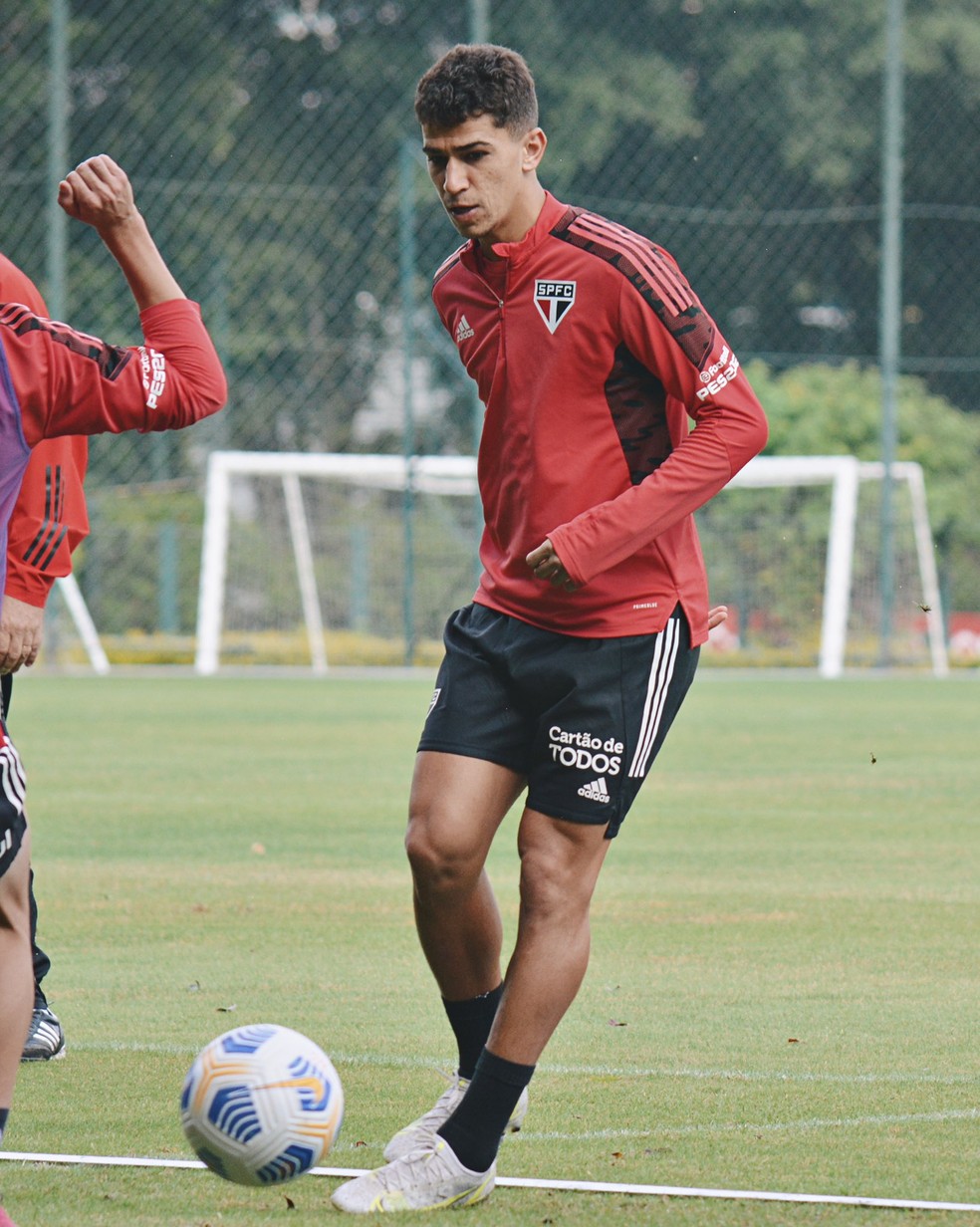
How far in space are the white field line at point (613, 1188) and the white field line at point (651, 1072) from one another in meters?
0.90

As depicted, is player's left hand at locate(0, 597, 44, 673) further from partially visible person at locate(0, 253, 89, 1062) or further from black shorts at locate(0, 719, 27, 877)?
black shorts at locate(0, 719, 27, 877)

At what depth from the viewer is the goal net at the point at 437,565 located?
77.3 ft

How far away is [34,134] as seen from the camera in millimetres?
26438

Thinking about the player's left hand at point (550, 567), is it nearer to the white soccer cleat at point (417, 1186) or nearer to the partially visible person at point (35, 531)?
the white soccer cleat at point (417, 1186)

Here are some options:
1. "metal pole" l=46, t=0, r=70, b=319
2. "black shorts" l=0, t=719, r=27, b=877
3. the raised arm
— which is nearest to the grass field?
"black shorts" l=0, t=719, r=27, b=877

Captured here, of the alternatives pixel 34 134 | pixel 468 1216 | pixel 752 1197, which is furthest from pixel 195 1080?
pixel 34 134

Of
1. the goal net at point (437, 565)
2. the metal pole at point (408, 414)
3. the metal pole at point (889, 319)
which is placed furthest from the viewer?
the goal net at point (437, 565)

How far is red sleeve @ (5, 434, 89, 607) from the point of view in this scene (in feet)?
15.4

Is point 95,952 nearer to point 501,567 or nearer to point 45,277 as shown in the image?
point 501,567

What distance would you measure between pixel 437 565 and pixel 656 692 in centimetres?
2020

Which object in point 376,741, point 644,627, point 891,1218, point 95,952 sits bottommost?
point 376,741

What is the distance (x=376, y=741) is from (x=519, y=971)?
10315mm

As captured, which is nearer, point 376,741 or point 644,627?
point 644,627

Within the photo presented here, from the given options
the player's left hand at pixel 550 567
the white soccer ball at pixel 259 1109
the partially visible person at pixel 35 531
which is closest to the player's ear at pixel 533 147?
the player's left hand at pixel 550 567
